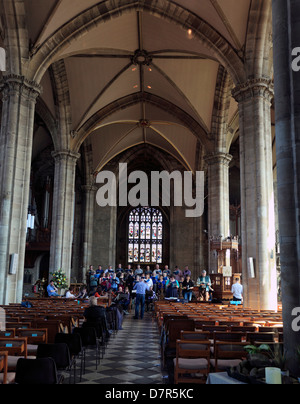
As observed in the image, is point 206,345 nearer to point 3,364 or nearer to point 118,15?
point 3,364

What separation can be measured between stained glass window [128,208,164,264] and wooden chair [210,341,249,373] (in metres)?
34.3

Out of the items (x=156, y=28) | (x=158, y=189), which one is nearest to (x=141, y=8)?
(x=156, y=28)

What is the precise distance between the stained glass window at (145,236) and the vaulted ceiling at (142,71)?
13.1 m

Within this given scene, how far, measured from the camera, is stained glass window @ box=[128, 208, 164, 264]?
4009cm

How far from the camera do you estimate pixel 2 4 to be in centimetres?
1440

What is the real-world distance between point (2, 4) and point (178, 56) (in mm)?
8606

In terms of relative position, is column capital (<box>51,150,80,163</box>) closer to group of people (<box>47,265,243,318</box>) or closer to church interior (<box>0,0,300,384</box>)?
church interior (<box>0,0,300,384</box>)

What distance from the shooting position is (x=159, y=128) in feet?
92.7

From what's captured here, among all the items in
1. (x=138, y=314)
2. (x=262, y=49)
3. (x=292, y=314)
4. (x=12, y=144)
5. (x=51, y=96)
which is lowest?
(x=138, y=314)

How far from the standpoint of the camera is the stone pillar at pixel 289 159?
5.47 meters

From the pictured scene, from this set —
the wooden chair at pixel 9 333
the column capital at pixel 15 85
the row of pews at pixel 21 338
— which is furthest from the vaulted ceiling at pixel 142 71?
the wooden chair at pixel 9 333

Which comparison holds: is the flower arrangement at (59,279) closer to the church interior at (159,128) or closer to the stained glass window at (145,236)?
the church interior at (159,128)

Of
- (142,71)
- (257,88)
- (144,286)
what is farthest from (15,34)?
(144,286)

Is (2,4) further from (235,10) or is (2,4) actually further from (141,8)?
(235,10)
